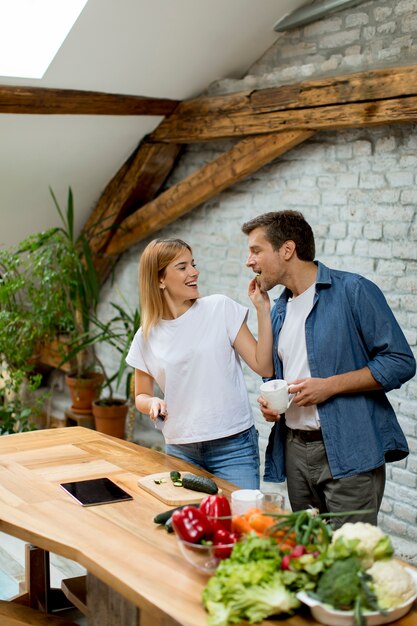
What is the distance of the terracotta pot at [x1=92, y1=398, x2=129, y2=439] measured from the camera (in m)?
6.16

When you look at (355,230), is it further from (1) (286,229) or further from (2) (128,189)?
(2) (128,189)

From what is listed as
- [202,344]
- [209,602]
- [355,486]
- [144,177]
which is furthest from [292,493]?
[144,177]

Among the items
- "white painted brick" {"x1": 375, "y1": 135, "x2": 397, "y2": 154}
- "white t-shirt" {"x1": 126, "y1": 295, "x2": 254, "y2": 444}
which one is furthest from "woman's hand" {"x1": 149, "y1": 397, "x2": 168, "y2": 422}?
"white painted brick" {"x1": 375, "y1": 135, "x2": 397, "y2": 154}

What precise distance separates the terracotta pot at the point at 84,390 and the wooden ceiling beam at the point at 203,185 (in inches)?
41.0

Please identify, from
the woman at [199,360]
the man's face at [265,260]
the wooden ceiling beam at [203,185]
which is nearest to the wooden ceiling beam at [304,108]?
the wooden ceiling beam at [203,185]

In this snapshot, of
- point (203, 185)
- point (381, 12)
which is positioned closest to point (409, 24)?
point (381, 12)

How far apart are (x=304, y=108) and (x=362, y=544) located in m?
3.35

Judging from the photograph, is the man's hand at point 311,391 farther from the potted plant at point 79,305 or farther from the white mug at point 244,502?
the potted plant at point 79,305

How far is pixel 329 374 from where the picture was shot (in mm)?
3084

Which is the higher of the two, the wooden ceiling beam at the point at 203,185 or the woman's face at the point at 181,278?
the wooden ceiling beam at the point at 203,185

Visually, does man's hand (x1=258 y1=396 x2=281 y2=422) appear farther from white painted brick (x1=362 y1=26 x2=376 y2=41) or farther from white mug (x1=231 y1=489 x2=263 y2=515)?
white painted brick (x1=362 y1=26 x2=376 y2=41)

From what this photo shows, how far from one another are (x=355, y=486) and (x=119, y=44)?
323 cm

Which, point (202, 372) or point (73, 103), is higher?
point (73, 103)

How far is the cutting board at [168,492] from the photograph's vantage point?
2773 mm
